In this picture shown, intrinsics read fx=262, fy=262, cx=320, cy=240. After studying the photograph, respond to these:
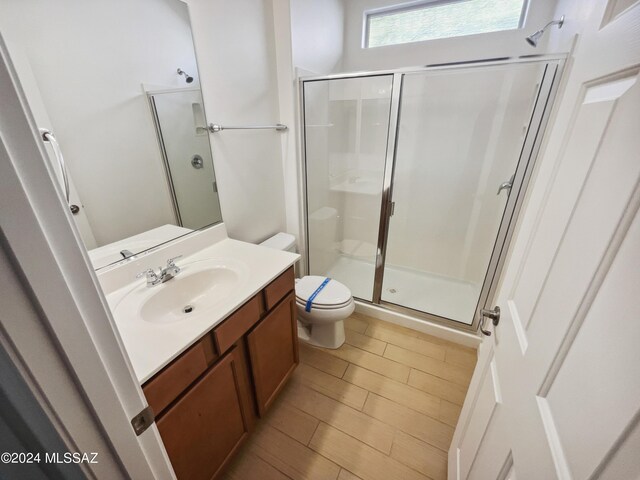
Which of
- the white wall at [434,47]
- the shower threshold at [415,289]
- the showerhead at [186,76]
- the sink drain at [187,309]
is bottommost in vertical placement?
the shower threshold at [415,289]

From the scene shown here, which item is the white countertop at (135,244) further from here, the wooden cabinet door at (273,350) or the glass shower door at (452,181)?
the glass shower door at (452,181)

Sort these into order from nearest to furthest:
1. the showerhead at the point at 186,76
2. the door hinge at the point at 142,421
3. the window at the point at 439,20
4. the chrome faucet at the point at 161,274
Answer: the door hinge at the point at 142,421 < the chrome faucet at the point at 161,274 < the showerhead at the point at 186,76 < the window at the point at 439,20

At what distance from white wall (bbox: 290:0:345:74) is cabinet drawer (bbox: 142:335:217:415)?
1787 mm

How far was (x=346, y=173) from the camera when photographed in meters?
2.68

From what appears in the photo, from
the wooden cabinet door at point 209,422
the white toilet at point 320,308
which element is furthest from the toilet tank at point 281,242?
the wooden cabinet door at point 209,422

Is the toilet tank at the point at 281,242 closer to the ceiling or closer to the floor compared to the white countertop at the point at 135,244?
closer to the floor

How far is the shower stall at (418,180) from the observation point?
1.90 meters

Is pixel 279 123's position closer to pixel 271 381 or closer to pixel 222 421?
pixel 271 381

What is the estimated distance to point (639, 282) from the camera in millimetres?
338

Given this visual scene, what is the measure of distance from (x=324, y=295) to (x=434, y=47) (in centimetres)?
213

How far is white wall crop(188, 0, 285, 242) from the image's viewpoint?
1.34m

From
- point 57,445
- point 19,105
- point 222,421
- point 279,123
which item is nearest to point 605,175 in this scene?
point 19,105

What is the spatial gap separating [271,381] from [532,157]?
6.25ft

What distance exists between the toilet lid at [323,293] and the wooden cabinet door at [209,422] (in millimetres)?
685
